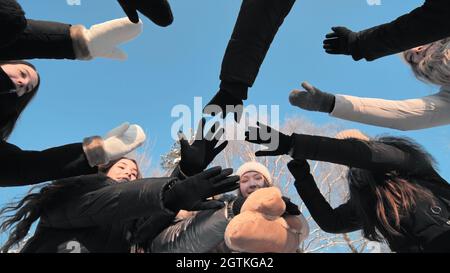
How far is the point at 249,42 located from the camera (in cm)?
164

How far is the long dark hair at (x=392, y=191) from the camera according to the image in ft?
6.00

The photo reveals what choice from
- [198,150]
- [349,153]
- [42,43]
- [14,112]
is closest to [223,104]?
[198,150]

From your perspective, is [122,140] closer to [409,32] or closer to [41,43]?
[41,43]

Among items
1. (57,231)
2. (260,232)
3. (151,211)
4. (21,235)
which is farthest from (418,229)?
(21,235)

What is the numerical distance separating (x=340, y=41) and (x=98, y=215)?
53.7 inches

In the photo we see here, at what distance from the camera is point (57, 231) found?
1867mm

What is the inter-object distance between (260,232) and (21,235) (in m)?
1.12

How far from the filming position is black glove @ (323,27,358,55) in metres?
1.99

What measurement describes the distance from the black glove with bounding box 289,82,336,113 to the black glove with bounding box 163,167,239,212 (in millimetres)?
526

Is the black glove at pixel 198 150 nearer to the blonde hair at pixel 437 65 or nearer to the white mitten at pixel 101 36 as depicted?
the white mitten at pixel 101 36

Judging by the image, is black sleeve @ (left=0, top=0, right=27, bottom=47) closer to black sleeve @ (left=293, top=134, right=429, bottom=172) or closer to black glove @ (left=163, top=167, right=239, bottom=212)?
black glove @ (left=163, top=167, right=239, bottom=212)

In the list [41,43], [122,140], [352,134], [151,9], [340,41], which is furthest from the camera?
[352,134]

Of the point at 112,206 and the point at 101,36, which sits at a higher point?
the point at 101,36

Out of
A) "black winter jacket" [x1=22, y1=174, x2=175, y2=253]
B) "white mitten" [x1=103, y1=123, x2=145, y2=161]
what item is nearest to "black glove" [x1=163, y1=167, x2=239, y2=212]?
"black winter jacket" [x1=22, y1=174, x2=175, y2=253]
